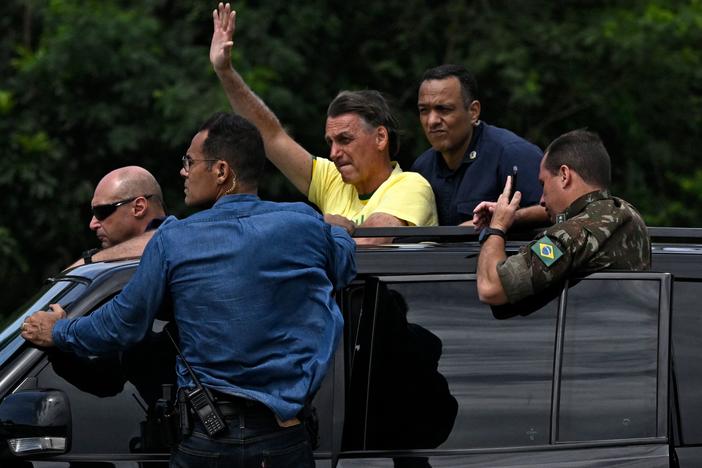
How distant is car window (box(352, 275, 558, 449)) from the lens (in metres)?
3.36

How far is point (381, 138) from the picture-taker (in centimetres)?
460

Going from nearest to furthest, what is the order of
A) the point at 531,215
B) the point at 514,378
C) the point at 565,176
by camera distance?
the point at 514,378
the point at 565,176
the point at 531,215

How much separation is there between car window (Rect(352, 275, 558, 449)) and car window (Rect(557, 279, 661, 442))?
0.06 m

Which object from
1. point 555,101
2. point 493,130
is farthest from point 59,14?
point 493,130

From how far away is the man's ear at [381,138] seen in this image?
459 centimetres

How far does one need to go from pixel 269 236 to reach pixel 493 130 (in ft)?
5.50

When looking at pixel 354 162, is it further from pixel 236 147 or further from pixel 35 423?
pixel 35 423

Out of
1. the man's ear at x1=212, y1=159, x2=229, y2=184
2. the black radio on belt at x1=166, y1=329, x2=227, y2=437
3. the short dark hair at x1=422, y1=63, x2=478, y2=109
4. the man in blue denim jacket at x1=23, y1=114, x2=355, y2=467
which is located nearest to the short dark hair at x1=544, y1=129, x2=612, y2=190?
the man in blue denim jacket at x1=23, y1=114, x2=355, y2=467

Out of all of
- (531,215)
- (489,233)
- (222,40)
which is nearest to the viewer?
(489,233)

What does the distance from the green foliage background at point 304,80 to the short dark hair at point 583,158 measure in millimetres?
6858

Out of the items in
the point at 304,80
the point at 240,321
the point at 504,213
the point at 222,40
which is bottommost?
the point at 240,321

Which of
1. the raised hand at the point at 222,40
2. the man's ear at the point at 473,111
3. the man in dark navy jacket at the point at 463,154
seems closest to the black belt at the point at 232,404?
the man in dark navy jacket at the point at 463,154

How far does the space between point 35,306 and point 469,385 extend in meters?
1.31

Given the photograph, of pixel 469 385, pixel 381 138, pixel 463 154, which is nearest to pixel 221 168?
pixel 469 385
